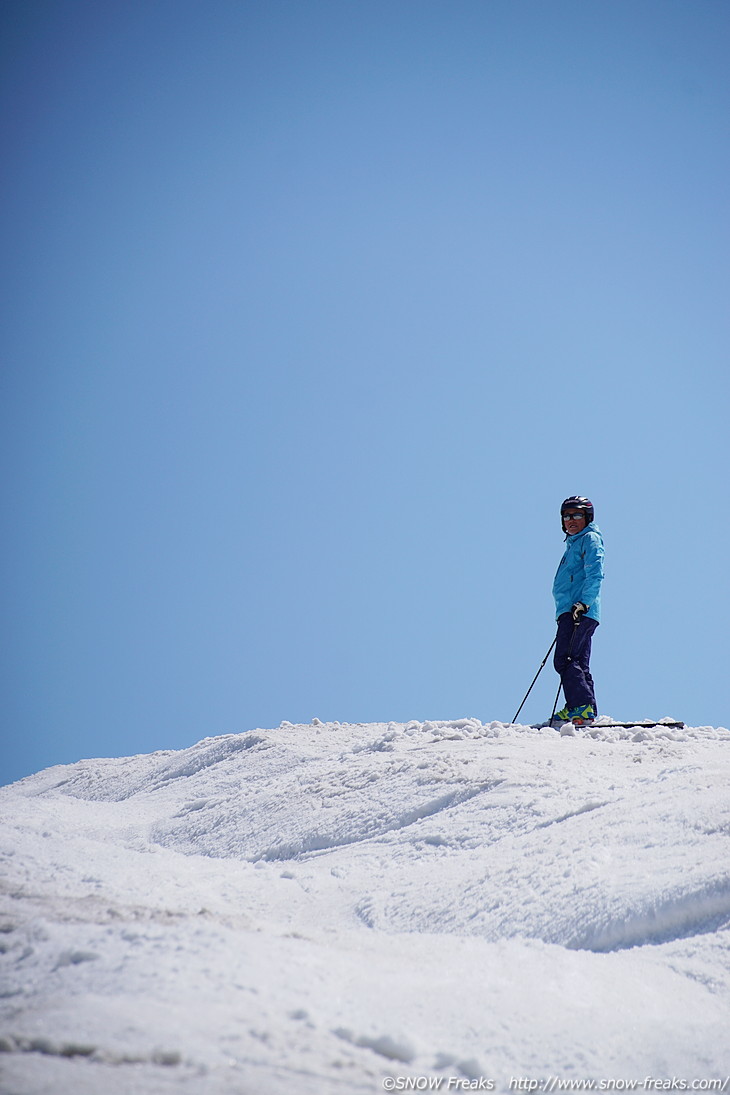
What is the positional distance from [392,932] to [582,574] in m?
6.06

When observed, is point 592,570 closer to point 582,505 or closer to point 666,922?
point 582,505

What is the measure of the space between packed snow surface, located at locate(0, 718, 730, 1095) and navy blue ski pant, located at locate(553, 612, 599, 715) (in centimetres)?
227

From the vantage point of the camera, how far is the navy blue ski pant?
27.1 ft

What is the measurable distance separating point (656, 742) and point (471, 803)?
82.3 inches

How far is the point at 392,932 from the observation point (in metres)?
3.36

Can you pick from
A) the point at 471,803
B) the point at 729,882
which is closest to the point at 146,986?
the point at 729,882

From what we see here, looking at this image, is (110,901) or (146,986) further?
(110,901)

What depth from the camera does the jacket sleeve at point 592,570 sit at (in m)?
8.60

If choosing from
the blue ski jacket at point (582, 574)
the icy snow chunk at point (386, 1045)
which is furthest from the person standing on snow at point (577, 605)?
the icy snow chunk at point (386, 1045)

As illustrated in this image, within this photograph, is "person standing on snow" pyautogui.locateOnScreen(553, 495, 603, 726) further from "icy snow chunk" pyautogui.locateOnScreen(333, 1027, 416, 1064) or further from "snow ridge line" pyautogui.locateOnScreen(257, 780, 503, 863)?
"icy snow chunk" pyautogui.locateOnScreen(333, 1027, 416, 1064)

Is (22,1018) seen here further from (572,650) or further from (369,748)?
(572,650)

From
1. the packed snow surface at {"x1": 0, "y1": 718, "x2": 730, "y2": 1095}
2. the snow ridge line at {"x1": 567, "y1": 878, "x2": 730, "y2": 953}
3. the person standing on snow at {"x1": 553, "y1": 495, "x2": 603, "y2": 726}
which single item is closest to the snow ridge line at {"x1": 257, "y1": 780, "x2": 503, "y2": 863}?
the packed snow surface at {"x1": 0, "y1": 718, "x2": 730, "y2": 1095}

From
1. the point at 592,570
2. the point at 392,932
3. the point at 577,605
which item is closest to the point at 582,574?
the point at 592,570

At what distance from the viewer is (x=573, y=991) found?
2.55 metres
